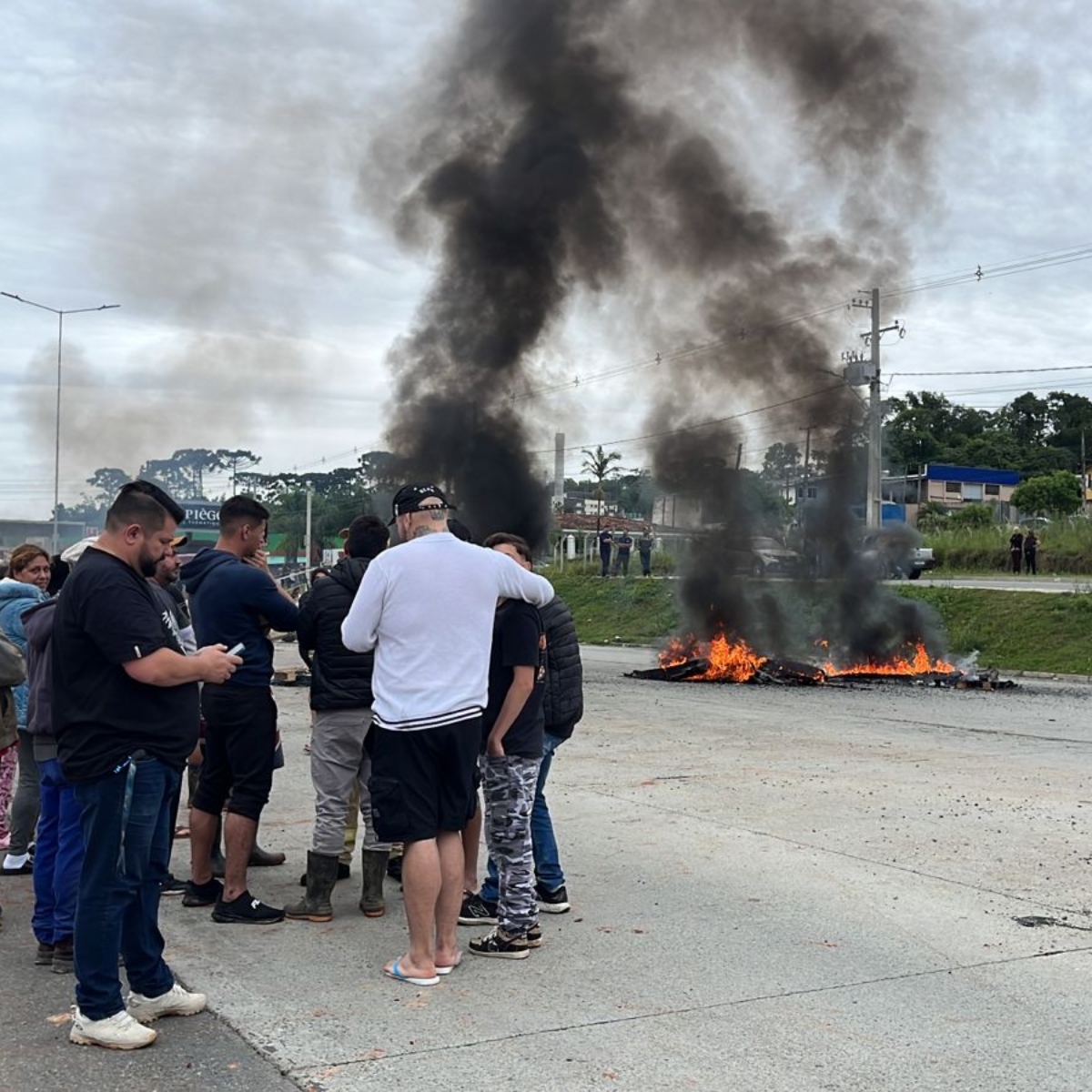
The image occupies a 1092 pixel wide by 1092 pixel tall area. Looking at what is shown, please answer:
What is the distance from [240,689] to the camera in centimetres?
521

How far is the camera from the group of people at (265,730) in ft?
12.6

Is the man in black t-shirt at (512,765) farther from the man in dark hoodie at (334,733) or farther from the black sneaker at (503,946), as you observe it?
the man in dark hoodie at (334,733)

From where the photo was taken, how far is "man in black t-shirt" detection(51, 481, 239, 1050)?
3.80 m

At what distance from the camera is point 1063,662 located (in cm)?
1984

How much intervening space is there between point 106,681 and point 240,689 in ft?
4.45

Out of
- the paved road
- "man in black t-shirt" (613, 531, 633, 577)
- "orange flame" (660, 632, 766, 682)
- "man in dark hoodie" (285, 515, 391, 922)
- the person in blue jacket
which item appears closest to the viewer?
"man in dark hoodie" (285, 515, 391, 922)

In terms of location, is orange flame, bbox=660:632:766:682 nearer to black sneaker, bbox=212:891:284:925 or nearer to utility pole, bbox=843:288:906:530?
utility pole, bbox=843:288:906:530

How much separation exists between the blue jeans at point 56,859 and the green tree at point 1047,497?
154ft

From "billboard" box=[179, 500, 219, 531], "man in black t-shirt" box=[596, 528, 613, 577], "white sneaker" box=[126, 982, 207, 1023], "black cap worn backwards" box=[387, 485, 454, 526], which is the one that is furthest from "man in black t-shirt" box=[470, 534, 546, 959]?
"billboard" box=[179, 500, 219, 531]

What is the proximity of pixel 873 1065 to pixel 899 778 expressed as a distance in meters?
5.47

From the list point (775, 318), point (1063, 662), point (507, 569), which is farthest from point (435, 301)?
point (507, 569)

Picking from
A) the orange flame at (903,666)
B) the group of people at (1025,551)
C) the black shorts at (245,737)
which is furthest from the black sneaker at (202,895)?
the group of people at (1025,551)

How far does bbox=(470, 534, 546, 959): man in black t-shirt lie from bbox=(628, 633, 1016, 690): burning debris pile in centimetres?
1360

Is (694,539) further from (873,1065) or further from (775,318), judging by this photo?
(873,1065)
